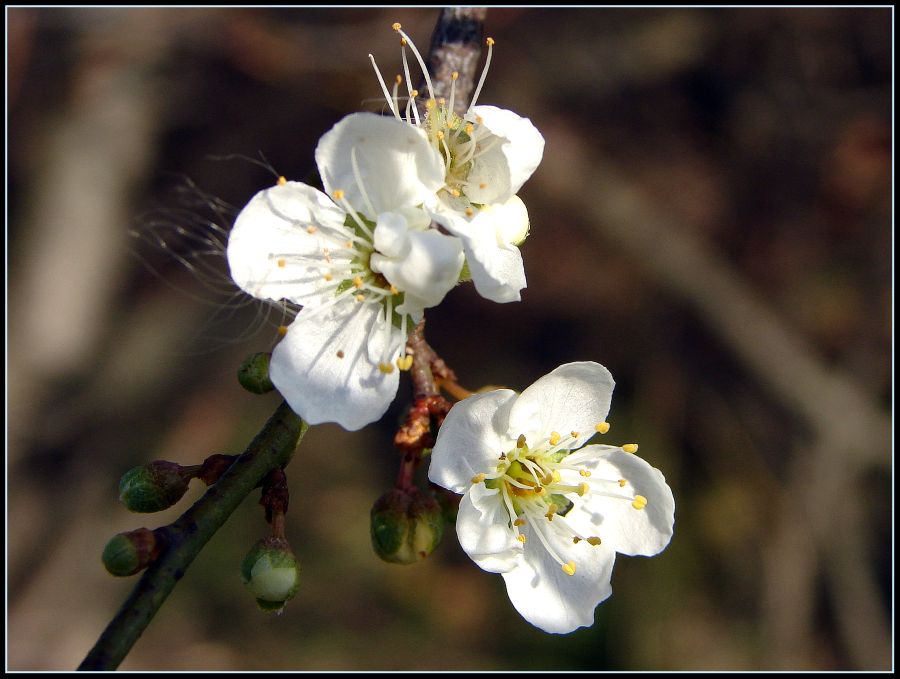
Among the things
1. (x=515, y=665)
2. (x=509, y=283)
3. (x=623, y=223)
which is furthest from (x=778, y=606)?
(x=509, y=283)

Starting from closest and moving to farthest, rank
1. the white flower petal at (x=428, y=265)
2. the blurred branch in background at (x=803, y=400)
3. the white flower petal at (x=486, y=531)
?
the white flower petal at (x=428, y=265) → the white flower petal at (x=486, y=531) → the blurred branch in background at (x=803, y=400)

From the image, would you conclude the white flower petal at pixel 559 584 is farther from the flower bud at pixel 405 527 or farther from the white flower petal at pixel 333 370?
the white flower petal at pixel 333 370

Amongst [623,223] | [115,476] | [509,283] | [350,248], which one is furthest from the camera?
[115,476]

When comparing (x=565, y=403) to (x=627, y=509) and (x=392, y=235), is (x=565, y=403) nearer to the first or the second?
(x=627, y=509)

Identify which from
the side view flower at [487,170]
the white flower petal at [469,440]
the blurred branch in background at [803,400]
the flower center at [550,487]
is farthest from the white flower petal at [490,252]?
the blurred branch in background at [803,400]

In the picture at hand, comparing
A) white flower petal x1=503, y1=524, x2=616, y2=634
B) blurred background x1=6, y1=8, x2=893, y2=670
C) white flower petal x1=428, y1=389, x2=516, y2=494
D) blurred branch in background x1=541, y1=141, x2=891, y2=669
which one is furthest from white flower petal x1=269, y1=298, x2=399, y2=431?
blurred branch in background x1=541, y1=141, x2=891, y2=669

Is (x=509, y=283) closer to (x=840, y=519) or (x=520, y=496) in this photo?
(x=520, y=496)
